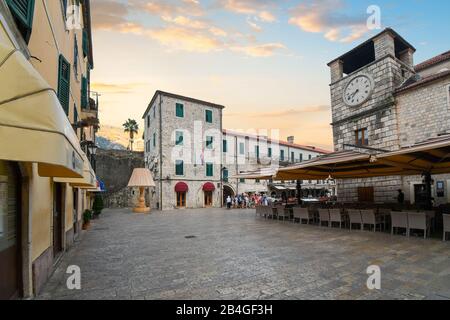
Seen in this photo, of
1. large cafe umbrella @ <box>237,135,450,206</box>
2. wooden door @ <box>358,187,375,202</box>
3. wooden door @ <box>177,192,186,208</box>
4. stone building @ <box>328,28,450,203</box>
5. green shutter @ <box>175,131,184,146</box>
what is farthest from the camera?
green shutter @ <box>175,131,184,146</box>

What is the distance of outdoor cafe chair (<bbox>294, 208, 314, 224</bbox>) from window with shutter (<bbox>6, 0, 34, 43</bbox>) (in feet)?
37.0

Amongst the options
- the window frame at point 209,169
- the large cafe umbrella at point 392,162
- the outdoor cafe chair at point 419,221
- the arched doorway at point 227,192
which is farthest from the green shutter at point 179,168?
the outdoor cafe chair at point 419,221

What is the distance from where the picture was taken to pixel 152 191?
93.7 feet

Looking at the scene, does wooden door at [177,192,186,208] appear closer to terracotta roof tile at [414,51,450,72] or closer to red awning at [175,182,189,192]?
red awning at [175,182,189,192]

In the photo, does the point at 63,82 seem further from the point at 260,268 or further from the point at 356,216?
the point at 356,216

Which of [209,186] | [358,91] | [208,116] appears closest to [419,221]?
[358,91]

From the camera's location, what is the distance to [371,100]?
56.2 feet

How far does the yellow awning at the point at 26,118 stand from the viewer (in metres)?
1.95

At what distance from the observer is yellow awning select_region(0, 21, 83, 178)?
1946 millimetres

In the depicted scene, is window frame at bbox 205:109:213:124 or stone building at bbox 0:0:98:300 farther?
window frame at bbox 205:109:213:124

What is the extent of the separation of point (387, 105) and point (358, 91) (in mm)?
2460

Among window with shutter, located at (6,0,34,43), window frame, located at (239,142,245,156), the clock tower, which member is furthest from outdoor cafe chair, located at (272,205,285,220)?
window frame, located at (239,142,245,156)
